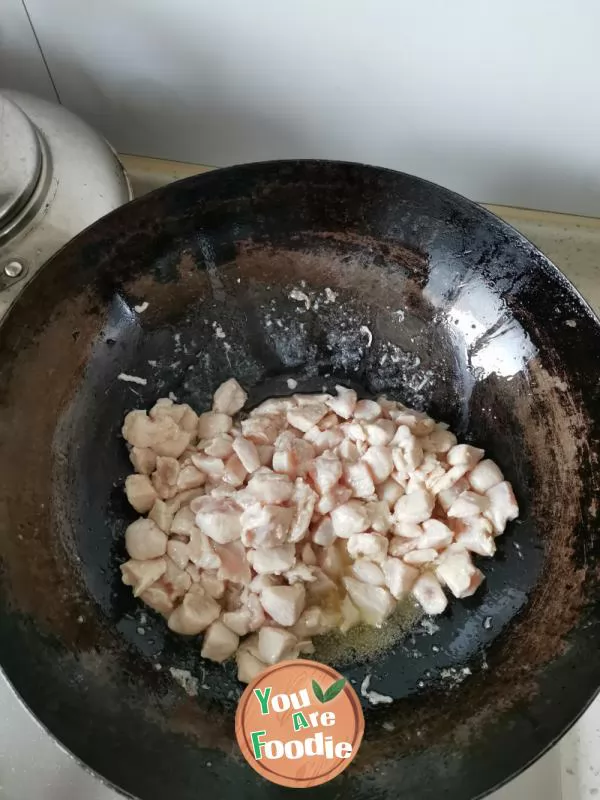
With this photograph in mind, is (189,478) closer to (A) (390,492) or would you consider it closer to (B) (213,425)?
(B) (213,425)

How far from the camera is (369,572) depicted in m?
0.86

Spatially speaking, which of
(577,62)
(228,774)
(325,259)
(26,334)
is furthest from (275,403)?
(577,62)

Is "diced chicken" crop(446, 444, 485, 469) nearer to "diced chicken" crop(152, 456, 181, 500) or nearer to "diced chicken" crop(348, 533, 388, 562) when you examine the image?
"diced chicken" crop(348, 533, 388, 562)

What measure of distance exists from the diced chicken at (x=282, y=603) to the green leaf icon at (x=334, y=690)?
0.09 m

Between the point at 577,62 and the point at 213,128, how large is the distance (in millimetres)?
523

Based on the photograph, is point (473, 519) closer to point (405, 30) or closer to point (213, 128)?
point (405, 30)

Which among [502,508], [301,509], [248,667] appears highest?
[502,508]

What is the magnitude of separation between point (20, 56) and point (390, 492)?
0.81 m

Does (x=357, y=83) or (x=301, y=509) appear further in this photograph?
(x=357, y=83)

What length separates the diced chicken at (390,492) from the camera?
909 mm

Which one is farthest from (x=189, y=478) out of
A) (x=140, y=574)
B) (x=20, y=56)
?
(x=20, y=56)

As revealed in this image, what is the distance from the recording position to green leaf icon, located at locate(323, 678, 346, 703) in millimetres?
748

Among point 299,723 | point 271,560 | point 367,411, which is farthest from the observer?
point 367,411

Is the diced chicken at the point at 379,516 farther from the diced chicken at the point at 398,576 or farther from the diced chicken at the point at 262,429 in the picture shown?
the diced chicken at the point at 262,429
